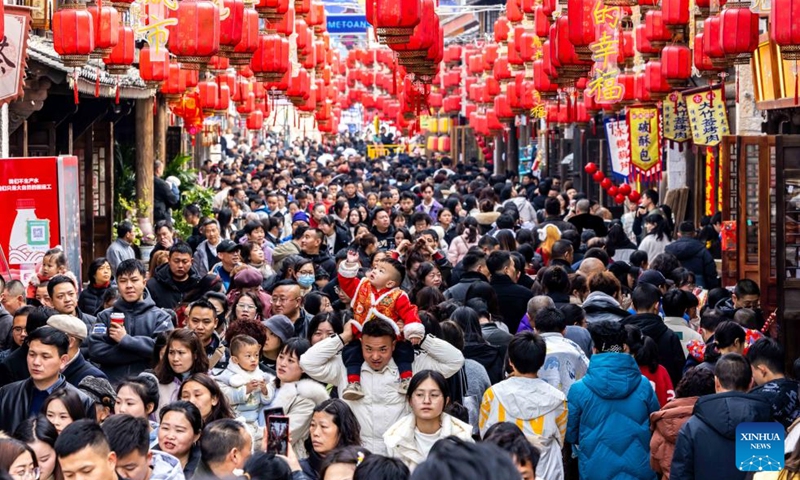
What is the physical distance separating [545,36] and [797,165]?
931 cm

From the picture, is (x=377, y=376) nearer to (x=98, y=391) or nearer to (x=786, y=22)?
(x=98, y=391)

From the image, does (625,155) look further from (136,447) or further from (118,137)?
(136,447)

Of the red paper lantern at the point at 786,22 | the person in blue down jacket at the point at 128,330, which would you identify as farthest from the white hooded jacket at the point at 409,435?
the red paper lantern at the point at 786,22

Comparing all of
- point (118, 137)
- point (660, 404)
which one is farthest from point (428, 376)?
point (118, 137)

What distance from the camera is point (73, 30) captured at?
1462 cm

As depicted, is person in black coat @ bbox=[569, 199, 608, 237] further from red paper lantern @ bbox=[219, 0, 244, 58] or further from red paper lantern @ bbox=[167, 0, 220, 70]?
red paper lantern @ bbox=[167, 0, 220, 70]

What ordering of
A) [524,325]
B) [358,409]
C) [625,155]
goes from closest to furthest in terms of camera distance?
[358,409] < [524,325] < [625,155]

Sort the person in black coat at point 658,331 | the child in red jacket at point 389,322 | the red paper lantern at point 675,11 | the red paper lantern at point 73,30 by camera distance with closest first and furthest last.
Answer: the child in red jacket at point 389,322 → the person in black coat at point 658,331 → the red paper lantern at point 73,30 → the red paper lantern at point 675,11

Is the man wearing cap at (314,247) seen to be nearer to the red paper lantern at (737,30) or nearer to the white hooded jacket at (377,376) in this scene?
the red paper lantern at (737,30)

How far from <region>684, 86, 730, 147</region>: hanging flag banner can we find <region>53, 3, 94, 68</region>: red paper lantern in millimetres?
9286

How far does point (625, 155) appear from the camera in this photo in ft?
84.6

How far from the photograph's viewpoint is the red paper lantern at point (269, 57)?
761 inches

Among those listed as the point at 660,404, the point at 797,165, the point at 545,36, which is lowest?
the point at 660,404

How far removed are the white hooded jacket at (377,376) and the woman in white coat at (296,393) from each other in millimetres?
123
